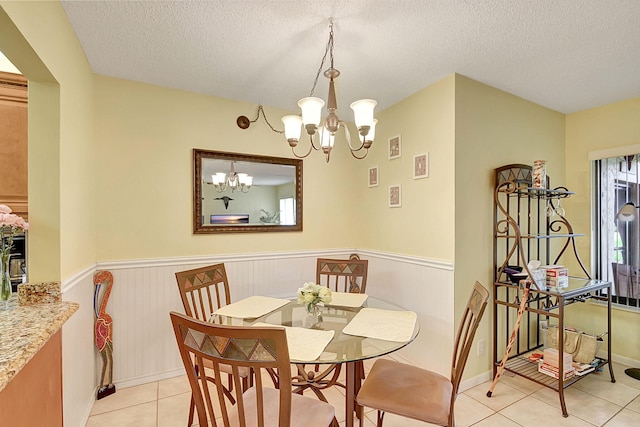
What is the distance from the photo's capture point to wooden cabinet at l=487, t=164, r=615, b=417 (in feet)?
7.70

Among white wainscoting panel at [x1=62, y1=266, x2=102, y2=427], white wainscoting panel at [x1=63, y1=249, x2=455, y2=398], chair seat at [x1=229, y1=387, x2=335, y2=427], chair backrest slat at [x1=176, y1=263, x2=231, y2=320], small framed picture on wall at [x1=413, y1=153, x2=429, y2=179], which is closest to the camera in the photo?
chair seat at [x1=229, y1=387, x2=335, y2=427]

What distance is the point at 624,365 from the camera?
283cm

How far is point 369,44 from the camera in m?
2.02

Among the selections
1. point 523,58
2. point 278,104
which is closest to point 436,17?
point 523,58

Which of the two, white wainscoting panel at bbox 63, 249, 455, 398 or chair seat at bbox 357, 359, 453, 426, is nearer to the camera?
chair seat at bbox 357, 359, 453, 426

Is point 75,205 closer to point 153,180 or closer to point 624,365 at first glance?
point 153,180

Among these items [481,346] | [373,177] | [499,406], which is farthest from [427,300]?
[373,177]

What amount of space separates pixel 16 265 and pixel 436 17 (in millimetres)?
2982

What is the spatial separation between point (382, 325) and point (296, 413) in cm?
62

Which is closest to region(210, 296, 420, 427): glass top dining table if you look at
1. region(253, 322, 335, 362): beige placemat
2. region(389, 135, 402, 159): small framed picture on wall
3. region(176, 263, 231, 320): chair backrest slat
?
region(253, 322, 335, 362): beige placemat

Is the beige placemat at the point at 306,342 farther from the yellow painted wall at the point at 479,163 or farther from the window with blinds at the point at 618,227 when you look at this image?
the window with blinds at the point at 618,227

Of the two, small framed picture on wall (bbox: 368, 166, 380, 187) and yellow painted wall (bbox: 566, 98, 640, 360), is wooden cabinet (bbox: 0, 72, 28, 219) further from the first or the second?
yellow painted wall (bbox: 566, 98, 640, 360)

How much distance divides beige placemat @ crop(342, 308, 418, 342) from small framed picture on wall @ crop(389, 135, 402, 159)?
5.23ft

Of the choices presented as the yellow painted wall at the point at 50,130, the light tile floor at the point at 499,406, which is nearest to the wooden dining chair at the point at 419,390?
the light tile floor at the point at 499,406
